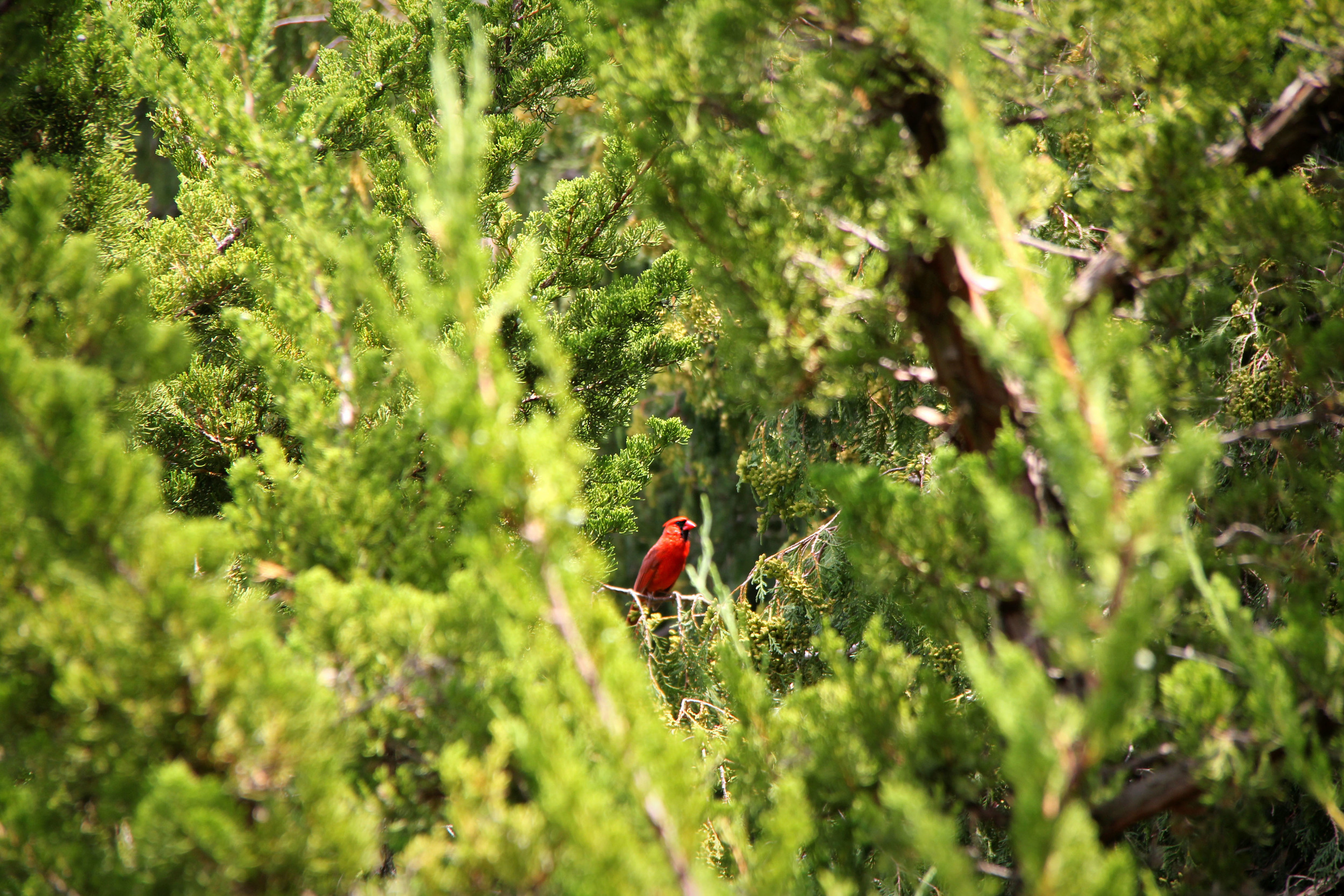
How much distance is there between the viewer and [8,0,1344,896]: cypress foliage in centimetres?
166

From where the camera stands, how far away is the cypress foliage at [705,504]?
5.43 feet

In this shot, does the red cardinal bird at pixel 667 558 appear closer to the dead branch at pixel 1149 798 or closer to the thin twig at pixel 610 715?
the dead branch at pixel 1149 798

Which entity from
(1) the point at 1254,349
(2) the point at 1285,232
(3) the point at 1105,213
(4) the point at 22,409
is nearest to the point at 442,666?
(4) the point at 22,409

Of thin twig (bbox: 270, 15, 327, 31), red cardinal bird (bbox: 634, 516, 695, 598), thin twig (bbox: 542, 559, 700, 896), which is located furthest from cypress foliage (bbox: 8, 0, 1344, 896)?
thin twig (bbox: 270, 15, 327, 31)

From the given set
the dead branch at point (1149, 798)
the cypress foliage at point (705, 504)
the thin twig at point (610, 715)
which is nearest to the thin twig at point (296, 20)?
the cypress foliage at point (705, 504)

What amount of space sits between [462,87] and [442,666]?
347cm

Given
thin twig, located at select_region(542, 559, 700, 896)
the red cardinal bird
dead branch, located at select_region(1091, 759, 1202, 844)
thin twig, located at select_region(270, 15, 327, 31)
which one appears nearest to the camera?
thin twig, located at select_region(542, 559, 700, 896)

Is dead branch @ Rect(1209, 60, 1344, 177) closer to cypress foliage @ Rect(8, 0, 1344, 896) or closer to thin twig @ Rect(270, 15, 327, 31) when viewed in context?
cypress foliage @ Rect(8, 0, 1344, 896)

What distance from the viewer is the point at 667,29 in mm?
2322

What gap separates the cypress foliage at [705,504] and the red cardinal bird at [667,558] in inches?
141

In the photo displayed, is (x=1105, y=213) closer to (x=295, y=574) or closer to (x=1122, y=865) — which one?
(x=1122, y=865)

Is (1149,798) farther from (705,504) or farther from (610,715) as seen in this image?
(705,504)

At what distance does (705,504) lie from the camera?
3367 mm

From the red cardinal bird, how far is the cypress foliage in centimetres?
359
